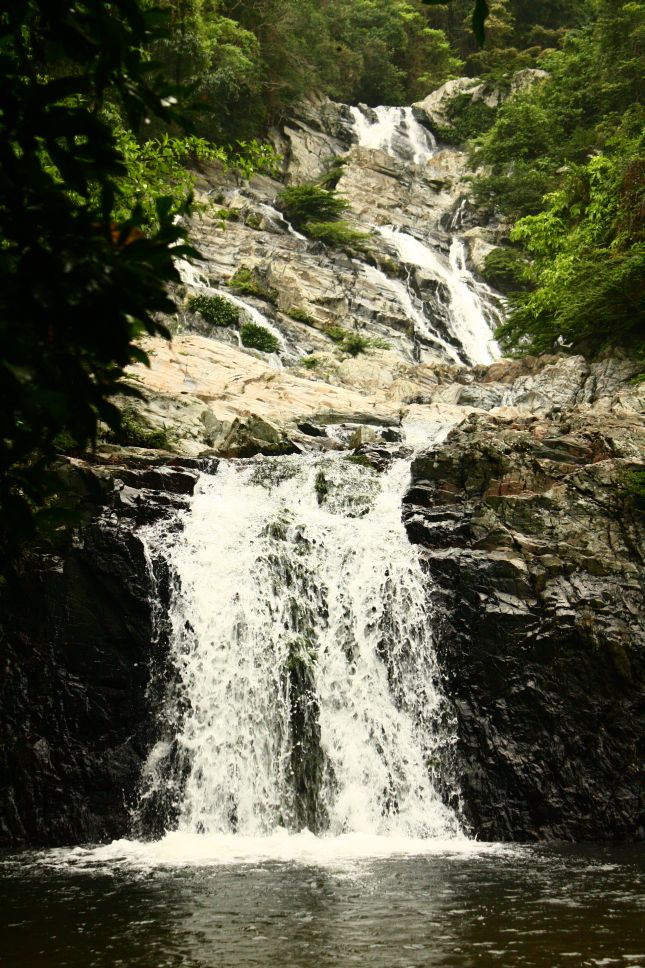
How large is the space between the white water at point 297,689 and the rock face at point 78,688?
0.51 metres

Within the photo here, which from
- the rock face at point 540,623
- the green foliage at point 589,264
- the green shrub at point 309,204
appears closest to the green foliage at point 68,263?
the rock face at point 540,623

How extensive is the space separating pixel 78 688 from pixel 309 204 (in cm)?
3253

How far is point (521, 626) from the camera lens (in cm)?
1225

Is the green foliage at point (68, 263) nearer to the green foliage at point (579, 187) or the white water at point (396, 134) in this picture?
the green foliage at point (579, 187)

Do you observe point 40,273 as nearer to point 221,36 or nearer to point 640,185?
point 640,185

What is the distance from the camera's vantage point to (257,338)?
2903cm

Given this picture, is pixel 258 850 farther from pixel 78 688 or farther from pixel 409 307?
pixel 409 307

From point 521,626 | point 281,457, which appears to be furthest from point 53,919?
point 281,457

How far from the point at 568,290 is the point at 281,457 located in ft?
39.8

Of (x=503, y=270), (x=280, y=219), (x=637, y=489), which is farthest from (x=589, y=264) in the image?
(x=280, y=219)

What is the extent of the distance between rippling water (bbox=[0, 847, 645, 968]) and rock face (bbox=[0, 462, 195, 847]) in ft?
5.04

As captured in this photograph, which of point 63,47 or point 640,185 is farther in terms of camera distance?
point 640,185

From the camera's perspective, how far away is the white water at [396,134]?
170 ft

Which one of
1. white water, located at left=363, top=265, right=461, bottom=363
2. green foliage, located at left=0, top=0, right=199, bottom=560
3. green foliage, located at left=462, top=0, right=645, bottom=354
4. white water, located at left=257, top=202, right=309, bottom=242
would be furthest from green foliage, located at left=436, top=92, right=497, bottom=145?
green foliage, located at left=0, top=0, right=199, bottom=560
